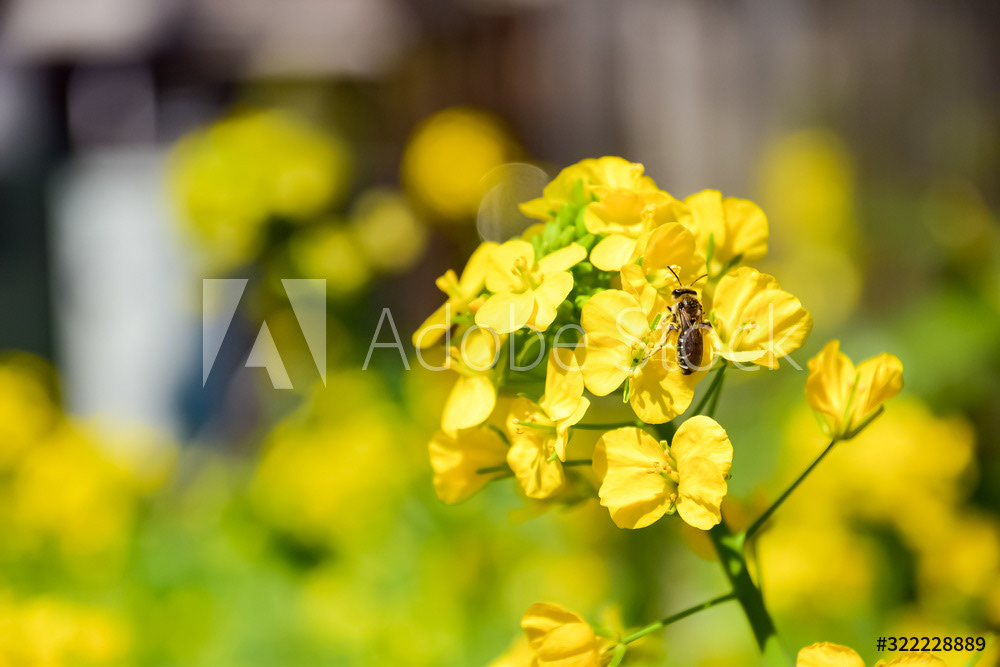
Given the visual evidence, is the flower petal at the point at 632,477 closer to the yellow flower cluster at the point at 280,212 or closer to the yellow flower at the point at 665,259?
the yellow flower at the point at 665,259

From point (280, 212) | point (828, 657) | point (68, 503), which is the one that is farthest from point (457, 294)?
point (68, 503)

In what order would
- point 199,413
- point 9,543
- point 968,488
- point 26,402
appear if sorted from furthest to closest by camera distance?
point 199,413 → point 26,402 → point 9,543 → point 968,488

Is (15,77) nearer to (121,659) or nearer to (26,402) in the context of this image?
(26,402)

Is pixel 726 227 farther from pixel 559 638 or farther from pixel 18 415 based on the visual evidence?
pixel 18 415

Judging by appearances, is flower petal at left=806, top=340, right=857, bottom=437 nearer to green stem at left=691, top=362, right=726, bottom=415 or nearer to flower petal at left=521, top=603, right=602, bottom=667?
green stem at left=691, top=362, right=726, bottom=415

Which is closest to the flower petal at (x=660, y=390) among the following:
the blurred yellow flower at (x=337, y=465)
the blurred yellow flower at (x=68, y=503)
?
the blurred yellow flower at (x=337, y=465)

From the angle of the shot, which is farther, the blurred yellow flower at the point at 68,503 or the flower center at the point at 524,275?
the blurred yellow flower at the point at 68,503

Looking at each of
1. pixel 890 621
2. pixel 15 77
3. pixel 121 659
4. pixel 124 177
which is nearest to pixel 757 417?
pixel 890 621
